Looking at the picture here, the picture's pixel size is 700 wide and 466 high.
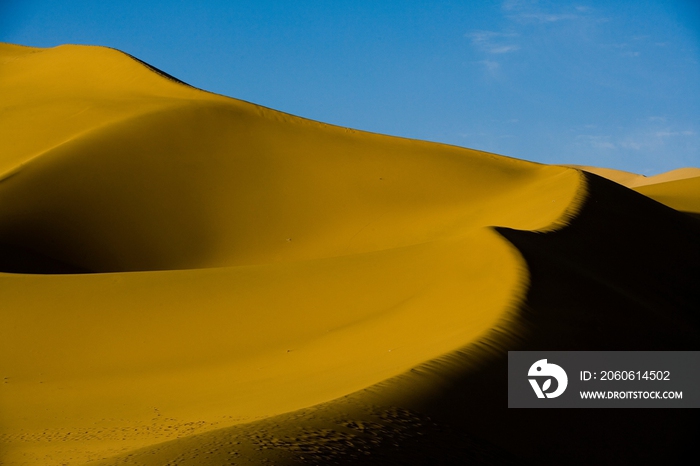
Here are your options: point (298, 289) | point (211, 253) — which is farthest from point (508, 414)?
point (211, 253)

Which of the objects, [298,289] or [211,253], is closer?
[298,289]

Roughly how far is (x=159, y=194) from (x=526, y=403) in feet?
56.2

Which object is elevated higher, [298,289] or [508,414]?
[298,289]

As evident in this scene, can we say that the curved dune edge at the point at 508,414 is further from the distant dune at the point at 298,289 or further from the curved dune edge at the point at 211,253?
the curved dune edge at the point at 211,253

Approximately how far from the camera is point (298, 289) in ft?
45.3

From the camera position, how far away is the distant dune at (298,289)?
741cm

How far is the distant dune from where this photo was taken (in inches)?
292

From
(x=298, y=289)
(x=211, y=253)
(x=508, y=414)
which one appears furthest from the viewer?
(x=211, y=253)

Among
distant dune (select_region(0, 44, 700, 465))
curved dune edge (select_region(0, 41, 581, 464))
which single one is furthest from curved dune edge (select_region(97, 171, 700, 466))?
curved dune edge (select_region(0, 41, 581, 464))

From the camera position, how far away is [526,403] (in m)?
7.88

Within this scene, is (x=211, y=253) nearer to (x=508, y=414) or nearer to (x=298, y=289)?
(x=298, y=289)

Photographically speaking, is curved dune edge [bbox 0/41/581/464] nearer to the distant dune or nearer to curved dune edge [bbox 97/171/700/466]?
the distant dune

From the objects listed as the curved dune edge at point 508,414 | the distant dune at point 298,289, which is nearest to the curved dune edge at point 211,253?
the distant dune at point 298,289

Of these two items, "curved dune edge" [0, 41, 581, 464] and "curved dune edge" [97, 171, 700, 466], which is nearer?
"curved dune edge" [97, 171, 700, 466]
